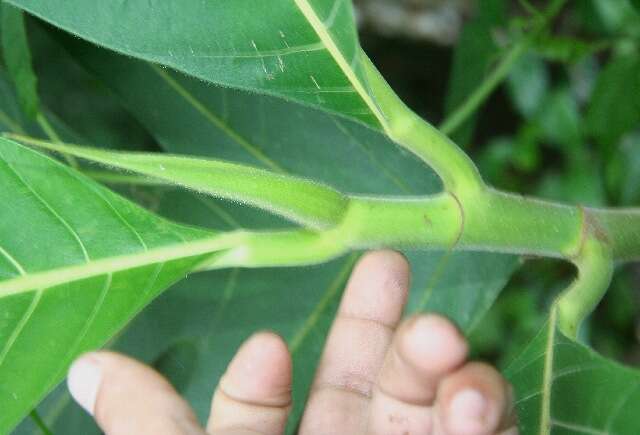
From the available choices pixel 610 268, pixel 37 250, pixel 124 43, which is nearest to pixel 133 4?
pixel 124 43

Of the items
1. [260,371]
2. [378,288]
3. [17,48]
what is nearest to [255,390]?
[260,371]

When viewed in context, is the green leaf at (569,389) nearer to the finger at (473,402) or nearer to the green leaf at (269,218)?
the finger at (473,402)

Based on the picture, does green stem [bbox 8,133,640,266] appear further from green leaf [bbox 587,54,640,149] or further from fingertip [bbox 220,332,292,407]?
green leaf [bbox 587,54,640,149]

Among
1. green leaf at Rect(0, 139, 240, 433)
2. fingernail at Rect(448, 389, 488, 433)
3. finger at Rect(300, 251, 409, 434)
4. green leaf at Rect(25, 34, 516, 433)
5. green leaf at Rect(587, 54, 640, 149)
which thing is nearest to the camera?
fingernail at Rect(448, 389, 488, 433)

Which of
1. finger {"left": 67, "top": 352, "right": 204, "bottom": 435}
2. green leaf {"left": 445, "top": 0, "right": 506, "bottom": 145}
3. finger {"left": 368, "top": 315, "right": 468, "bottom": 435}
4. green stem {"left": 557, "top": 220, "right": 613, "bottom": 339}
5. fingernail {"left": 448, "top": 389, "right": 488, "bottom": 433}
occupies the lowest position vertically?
finger {"left": 67, "top": 352, "right": 204, "bottom": 435}

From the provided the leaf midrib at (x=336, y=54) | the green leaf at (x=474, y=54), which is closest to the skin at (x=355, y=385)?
the leaf midrib at (x=336, y=54)

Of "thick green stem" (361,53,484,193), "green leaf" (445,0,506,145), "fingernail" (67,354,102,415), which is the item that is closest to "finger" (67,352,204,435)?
"fingernail" (67,354,102,415)
